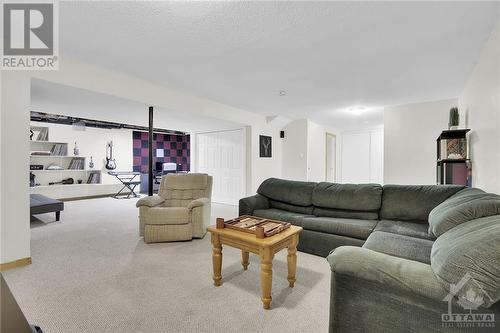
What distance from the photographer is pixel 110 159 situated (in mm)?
7551

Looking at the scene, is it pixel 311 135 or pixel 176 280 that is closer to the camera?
pixel 176 280

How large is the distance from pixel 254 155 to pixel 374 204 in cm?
329

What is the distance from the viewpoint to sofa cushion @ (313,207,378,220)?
2887 millimetres

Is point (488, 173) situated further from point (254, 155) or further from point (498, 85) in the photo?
→ point (254, 155)

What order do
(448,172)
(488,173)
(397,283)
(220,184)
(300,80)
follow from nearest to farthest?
(397,283) → (488,173) → (448,172) → (300,80) → (220,184)

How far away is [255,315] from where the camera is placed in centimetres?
174

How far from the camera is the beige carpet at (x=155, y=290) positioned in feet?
5.44

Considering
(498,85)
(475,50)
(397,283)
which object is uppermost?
(475,50)

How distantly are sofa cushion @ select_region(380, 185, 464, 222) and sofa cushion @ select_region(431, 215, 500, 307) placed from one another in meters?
1.72

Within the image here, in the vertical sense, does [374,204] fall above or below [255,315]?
above

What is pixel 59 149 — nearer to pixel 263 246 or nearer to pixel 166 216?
pixel 166 216

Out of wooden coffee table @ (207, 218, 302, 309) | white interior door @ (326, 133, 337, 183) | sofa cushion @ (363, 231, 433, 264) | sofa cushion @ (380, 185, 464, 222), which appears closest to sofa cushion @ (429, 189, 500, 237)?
sofa cushion @ (363, 231, 433, 264)

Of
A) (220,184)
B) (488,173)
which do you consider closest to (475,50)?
(488,173)

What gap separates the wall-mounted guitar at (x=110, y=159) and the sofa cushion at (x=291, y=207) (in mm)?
6024
